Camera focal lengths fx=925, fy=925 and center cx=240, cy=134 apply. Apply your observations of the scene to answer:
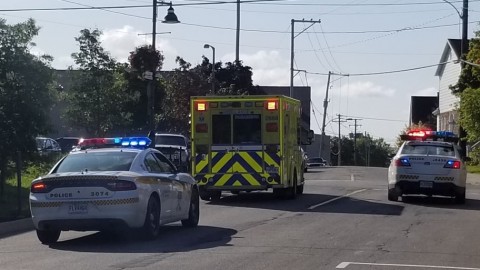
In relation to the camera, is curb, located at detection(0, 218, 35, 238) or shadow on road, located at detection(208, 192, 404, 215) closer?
curb, located at detection(0, 218, 35, 238)

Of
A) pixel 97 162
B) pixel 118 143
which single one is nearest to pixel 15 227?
pixel 118 143

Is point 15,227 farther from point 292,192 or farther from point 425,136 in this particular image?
point 425,136

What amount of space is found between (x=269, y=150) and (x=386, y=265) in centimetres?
1085

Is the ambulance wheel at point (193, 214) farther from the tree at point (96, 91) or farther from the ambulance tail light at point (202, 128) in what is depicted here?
the tree at point (96, 91)

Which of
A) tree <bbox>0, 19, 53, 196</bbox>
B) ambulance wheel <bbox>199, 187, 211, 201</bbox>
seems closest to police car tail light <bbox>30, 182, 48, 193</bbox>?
tree <bbox>0, 19, 53, 196</bbox>

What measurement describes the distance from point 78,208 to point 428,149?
1215cm

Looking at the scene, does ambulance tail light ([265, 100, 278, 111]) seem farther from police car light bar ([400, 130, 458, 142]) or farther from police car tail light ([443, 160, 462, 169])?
police car tail light ([443, 160, 462, 169])

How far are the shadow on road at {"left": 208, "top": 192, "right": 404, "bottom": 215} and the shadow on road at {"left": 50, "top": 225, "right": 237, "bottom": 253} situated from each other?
526 cm

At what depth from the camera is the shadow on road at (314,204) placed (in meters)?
20.9

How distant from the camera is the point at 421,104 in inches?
3920

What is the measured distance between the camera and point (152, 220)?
1448 cm

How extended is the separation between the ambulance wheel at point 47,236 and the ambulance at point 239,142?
8.57 metres

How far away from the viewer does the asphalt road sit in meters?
12.1

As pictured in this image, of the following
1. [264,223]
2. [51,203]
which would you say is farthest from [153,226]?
[264,223]
